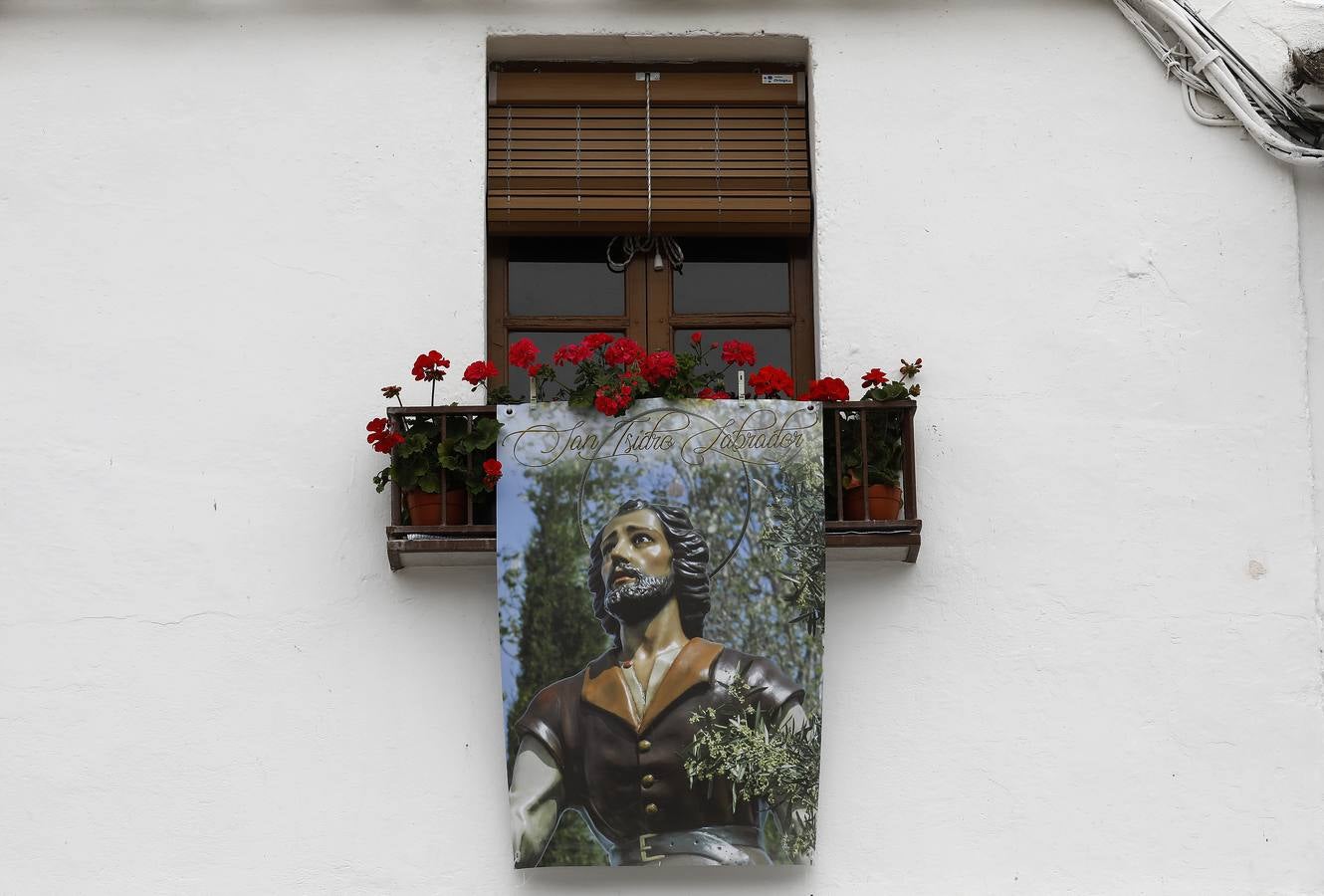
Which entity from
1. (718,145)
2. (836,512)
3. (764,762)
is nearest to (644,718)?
(764,762)

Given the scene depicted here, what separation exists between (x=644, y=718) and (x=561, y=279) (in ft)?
5.23

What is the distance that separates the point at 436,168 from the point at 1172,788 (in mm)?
2931

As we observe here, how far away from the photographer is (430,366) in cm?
584

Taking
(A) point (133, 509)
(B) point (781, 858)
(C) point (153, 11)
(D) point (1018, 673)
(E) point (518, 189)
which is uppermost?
(C) point (153, 11)

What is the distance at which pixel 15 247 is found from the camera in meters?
6.19

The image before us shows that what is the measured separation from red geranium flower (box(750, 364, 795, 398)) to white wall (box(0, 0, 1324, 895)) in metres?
0.30

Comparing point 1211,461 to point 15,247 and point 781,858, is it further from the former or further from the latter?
point 15,247

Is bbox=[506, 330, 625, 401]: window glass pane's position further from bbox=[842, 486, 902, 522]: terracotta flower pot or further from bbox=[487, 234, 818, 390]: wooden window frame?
bbox=[842, 486, 902, 522]: terracotta flower pot

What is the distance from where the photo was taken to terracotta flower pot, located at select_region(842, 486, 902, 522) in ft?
19.2

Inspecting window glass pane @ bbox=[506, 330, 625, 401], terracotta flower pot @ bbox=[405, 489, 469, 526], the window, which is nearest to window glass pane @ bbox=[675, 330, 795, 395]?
the window

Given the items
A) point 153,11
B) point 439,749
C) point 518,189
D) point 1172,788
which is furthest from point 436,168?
point 1172,788

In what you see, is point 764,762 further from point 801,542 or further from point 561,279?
point 561,279

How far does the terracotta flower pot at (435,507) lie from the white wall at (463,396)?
22cm

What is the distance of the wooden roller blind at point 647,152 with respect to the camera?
640 centimetres
